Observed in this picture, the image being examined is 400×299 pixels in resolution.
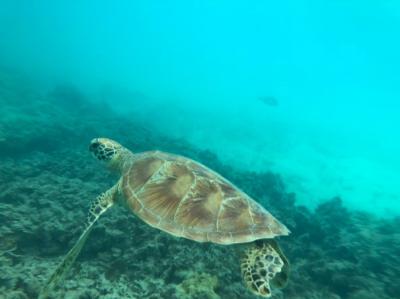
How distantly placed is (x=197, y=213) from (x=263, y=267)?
3.52 ft

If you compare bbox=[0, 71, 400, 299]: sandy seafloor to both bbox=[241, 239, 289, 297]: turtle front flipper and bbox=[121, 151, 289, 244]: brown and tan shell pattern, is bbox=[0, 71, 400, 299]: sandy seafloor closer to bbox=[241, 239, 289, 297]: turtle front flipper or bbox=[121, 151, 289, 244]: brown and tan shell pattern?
bbox=[241, 239, 289, 297]: turtle front flipper

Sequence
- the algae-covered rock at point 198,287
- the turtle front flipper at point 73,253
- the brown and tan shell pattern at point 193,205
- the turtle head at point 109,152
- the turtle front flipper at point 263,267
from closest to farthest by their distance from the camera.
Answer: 1. the turtle front flipper at point 263,267
2. the turtle front flipper at point 73,253
3. the brown and tan shell pattern at point 193,205
4. the algae-covered rock at point 198,287
5. the turtle head at point 109,152

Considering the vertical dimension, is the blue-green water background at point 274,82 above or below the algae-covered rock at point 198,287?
above

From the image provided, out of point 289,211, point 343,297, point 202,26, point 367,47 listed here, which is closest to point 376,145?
point 367,47

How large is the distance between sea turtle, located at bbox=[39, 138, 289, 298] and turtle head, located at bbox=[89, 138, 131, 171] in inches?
29.1

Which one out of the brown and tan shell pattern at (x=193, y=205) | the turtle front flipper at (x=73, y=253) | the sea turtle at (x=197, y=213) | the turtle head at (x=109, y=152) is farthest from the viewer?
the turtle head at (x=109, y=152)

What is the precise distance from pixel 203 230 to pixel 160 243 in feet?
4.66

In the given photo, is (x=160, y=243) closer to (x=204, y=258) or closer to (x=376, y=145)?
(x=204, y=258)

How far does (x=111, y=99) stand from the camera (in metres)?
36.5

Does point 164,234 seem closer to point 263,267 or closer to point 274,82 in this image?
point 263,267

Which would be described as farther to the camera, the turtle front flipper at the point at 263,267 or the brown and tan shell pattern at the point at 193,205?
the brown and tan shell pattern at the point at 193,205

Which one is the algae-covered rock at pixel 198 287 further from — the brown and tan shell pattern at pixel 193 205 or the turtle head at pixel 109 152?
the turtle head at pixel 109 152

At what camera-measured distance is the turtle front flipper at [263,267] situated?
3.98 meters

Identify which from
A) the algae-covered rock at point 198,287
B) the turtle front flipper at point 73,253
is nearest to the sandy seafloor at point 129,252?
the algae-covered rock at point 198,287
